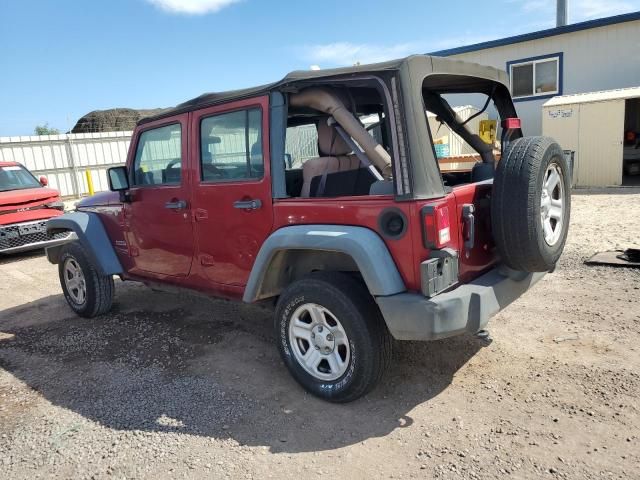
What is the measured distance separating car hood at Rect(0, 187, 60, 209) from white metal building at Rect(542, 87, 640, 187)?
37.6ft

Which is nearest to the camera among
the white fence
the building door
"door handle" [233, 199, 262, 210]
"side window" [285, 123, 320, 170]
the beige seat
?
"door handle" [233, 199, 262, 210]

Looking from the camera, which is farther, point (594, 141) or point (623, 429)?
point (594, 141)

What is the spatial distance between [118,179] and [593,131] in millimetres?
11642

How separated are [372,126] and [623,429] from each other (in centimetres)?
258

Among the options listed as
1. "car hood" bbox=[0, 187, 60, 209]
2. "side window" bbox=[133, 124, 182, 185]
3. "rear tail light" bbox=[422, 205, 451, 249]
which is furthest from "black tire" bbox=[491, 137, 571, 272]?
"car hood" bbox=[0, 187, 60, 209]

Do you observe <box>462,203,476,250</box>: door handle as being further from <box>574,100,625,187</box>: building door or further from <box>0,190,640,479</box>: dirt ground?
<box>574,100,625,187</box>: building door

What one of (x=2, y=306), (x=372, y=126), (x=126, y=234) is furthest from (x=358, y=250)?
(x=2, y=306)

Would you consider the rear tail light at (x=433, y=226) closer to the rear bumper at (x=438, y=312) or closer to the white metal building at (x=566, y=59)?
the rear bumper at (x=438, y=312)

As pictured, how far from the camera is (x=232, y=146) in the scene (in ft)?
12.4

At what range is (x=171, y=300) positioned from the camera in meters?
5.91

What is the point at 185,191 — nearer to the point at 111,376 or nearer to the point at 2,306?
the point at 111,376

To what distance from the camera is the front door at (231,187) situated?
355 centimetres

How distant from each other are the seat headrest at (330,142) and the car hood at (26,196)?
283 inches

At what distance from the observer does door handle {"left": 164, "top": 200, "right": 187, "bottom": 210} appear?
4.12m
